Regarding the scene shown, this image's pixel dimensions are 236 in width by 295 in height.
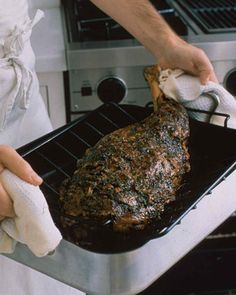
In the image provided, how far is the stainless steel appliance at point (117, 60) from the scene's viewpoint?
1.51 metres

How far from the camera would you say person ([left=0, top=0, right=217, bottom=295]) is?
3.91ft

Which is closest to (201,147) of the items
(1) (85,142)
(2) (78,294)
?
(1) (85,142)

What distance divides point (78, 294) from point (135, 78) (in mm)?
520

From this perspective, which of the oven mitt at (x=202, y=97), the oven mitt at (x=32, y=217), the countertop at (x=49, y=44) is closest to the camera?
the oven mitt at (x=32, y=217)

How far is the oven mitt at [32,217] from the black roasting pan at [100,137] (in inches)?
1.9

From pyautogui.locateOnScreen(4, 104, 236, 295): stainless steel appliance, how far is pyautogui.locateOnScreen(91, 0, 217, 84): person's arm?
11 centimetres

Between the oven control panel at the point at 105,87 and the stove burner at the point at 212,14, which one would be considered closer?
the oven control panel at the point at 105,87

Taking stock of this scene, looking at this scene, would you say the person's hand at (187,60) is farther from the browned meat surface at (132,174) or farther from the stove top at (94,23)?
the stove top at (94,23)

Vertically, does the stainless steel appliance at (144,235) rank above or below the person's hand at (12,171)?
below

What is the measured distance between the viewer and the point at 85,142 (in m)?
1.11

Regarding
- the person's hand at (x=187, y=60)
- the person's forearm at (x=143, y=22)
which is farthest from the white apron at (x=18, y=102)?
the person's hand at (x=187, y=60)

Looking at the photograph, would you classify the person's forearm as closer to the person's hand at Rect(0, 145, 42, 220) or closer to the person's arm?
the person's arm

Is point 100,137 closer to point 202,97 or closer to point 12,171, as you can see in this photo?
point 202,97

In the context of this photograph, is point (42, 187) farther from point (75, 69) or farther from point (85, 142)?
point (75, 69)
